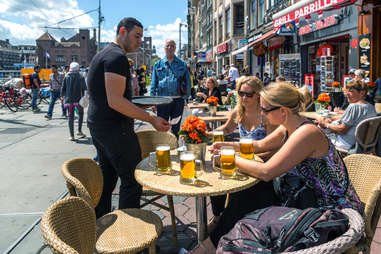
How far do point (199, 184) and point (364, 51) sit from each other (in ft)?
26.7

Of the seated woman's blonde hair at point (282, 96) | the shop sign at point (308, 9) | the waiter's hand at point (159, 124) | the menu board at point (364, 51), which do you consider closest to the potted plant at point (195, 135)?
the waiter's hand at point (159, 124)

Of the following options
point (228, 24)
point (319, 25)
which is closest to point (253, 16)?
point (228, 24)

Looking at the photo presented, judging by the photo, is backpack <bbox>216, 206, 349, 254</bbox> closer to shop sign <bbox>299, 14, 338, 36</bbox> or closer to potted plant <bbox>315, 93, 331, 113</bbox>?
potted plant <bbox>315, 93, 331, 113</bbox>

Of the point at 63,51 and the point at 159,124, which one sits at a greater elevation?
the point at 63,51

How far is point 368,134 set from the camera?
3904 mm

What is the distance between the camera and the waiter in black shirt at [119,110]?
2.44 metres

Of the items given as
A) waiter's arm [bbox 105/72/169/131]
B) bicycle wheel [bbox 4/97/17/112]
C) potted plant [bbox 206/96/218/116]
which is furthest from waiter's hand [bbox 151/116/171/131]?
bicycle wheel [bbox 4/97/17/112]

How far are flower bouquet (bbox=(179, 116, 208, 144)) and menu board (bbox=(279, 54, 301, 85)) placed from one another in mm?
11790

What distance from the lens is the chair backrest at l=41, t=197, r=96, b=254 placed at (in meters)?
1.32

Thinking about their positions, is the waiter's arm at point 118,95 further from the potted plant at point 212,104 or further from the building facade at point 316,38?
the building facade at point 316,38

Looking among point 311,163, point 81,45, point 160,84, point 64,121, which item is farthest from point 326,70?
point 81,45

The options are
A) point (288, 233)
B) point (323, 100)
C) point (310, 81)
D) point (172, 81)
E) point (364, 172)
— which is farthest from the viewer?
point (310, 81)

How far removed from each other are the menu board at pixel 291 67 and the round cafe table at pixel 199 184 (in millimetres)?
11896

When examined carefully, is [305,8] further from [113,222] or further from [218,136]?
[113,222]
